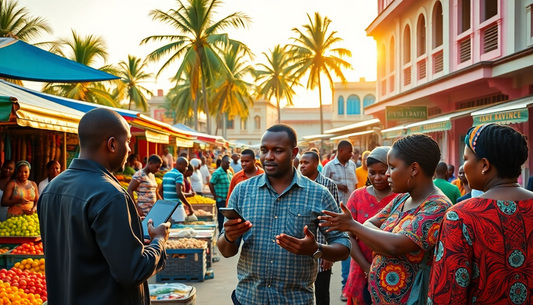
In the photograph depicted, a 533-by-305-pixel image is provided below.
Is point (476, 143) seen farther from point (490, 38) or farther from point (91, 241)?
point (490, 38)

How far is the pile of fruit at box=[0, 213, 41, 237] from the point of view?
7223mm

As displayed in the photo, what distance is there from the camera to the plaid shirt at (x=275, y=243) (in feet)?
9.89

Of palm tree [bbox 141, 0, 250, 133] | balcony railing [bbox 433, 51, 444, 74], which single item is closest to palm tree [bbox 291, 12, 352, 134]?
palm tree [bbox 141, 0, 250, 133]

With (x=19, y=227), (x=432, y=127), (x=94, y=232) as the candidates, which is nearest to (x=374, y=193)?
(x=94, y=232)

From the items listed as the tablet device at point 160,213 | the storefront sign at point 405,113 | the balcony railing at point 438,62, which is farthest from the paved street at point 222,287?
the balcony railing at point 438,62

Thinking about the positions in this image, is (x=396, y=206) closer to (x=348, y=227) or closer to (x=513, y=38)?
(x=348, y=227)

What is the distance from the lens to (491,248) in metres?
2.23

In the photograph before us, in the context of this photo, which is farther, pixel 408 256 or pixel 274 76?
pixel 274 76

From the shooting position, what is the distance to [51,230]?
2.53m

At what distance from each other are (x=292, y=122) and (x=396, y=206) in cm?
6828

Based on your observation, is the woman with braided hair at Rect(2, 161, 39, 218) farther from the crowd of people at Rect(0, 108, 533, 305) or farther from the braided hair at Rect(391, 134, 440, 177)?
the braided hair at Rect(391, 134, 440, 177)

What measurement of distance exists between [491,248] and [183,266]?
6280 millimetres

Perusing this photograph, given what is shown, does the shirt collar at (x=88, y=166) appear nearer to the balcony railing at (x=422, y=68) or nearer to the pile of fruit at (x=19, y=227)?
the pile of fruit at (x=19, y=227)

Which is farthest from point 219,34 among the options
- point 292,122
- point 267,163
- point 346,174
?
point 292,122
